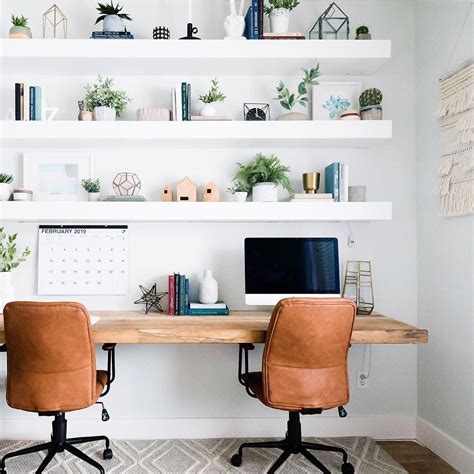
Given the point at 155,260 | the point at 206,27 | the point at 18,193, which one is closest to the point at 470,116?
the point at 206,27

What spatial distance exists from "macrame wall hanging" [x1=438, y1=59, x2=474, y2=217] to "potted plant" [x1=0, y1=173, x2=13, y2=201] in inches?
98.3

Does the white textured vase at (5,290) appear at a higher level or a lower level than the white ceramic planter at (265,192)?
lower

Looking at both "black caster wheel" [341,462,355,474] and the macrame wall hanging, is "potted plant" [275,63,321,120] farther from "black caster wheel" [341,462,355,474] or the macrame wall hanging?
"black caster wheel" [341,462,355,474]

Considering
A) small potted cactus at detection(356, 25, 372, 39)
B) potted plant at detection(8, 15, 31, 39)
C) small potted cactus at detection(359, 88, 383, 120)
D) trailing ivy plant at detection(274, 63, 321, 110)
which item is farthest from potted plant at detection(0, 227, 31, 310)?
small potted cactus at detection(356, 25, 372, 39)

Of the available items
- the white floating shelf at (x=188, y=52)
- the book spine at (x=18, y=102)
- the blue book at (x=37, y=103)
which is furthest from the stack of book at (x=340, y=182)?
the book spine at (x=18, y=102)

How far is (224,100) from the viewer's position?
3.11 m

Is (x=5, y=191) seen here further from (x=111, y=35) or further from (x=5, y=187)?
(x=111, y=35)

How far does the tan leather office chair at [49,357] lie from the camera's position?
84.6 inches

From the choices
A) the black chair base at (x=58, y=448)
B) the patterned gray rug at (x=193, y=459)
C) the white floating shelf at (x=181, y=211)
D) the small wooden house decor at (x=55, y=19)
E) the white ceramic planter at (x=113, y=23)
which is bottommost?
the patterned gray rug at (x=193, y=459)

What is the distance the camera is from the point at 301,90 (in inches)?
115

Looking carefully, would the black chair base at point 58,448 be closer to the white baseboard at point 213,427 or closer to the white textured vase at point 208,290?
the white baseboard at point 213,427

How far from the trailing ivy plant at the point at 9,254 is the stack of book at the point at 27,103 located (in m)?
0.71

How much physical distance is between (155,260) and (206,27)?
1.51m

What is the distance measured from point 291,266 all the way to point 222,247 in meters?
0.50
